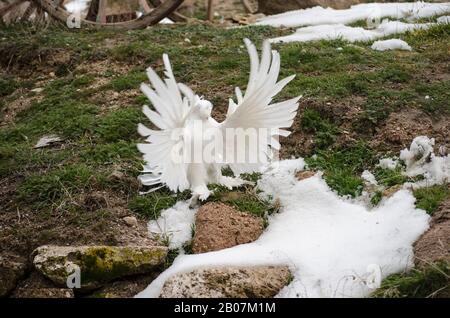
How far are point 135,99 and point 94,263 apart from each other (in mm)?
2255

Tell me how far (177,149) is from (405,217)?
51.8 inches

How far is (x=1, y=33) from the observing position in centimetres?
690

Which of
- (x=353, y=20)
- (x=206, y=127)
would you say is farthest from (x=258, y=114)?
(x=353, y=20)

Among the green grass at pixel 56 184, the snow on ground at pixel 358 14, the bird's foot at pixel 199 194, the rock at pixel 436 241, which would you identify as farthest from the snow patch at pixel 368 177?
the snow on ground at pixel 358 14

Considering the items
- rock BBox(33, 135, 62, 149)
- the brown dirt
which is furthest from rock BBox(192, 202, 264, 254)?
rock BBox(33, 135, 62, 149)

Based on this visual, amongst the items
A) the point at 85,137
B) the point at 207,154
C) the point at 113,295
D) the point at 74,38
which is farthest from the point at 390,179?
the point at 74,38

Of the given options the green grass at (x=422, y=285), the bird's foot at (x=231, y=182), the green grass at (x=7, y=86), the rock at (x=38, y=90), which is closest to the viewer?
the green grass at (x=422, y=285)

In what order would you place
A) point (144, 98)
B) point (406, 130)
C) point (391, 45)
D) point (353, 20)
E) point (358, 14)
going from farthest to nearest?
point (358, 14), point (353, 20), point (391, 45), point (144, 98), point (406, 130)

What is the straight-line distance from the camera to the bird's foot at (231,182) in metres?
4.21

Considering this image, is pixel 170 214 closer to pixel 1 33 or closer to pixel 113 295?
pixel 113 295

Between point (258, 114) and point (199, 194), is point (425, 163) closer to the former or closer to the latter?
point (258, 114)

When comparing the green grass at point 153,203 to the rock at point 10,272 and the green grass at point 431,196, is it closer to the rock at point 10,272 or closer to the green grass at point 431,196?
the rock at point 10,272

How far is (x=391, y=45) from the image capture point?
20.6 feet

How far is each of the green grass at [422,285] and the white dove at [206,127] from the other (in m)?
1.08
